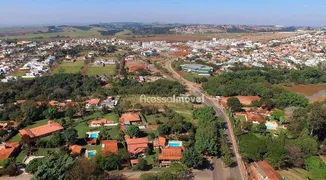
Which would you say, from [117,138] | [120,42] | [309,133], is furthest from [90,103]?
[120,42]

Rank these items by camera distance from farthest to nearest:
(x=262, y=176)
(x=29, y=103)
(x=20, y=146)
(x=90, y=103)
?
(x=90, y=103)
(x=29, y=103)
(x=20, y=146)
(x=262, y=176)

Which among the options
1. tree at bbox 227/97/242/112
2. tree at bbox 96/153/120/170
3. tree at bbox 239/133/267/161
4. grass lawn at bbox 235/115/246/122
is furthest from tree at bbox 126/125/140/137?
tree at bbox 227/97/242/112

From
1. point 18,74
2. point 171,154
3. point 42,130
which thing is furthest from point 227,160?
point 18,74

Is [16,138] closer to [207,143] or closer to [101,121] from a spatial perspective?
[101,121]

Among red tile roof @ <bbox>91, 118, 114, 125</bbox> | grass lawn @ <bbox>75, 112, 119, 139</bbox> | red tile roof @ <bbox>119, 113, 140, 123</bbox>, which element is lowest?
grass lawn @ <bbox>75, 112, 119, 139</bbox>

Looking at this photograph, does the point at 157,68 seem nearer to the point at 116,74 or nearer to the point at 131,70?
the point at 131,70

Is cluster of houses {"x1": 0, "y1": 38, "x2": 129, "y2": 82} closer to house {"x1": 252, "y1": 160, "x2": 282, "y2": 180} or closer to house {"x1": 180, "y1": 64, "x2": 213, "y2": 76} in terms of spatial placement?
house {"x1": 180, "y1": 64, "x2": 213, "y2": 76}
